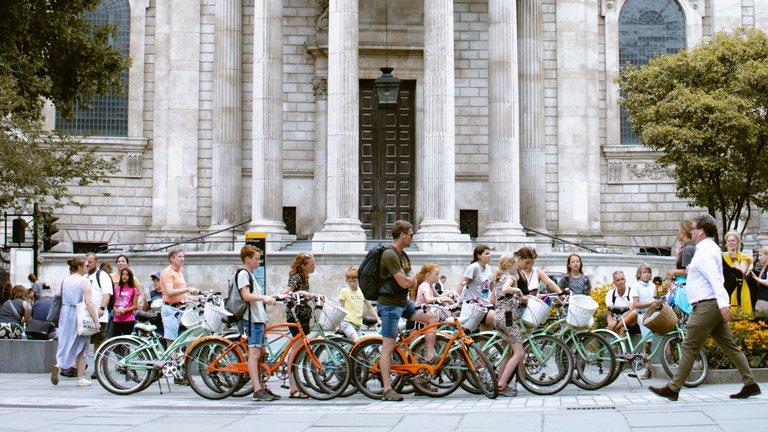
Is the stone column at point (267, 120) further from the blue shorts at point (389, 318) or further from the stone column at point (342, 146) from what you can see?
the blue shorts at point (389, 318)

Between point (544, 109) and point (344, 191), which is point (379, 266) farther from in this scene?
point (544, 109)

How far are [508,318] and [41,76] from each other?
16.1 metres

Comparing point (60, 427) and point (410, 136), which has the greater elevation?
point (410, 136)

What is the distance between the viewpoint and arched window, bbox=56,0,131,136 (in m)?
35.8

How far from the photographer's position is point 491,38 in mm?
32312

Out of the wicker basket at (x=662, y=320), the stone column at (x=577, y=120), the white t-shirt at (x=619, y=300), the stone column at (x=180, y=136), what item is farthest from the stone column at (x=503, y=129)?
the wicker basket at (x=662, y=320)

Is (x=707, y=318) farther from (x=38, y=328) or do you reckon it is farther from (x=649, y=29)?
(x=649, y=29)

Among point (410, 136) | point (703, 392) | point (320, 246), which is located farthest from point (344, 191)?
point (703, 392)

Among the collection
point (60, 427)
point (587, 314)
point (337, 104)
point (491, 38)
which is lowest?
point (60, 427)

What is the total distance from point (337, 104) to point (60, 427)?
1797cm

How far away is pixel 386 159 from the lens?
35.1 metres

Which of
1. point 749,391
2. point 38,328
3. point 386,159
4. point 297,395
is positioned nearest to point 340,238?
point 386,159

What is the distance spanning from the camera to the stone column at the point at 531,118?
111 feet

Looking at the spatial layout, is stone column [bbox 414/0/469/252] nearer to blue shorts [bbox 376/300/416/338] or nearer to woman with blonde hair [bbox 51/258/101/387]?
woman with blonde hair [bbox 51/258/101/387]
